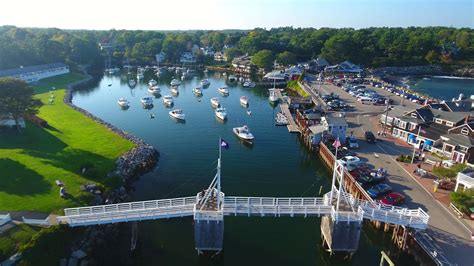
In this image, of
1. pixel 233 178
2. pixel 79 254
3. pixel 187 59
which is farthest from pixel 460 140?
pixel 187 59

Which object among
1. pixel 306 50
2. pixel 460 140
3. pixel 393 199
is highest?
pixel 306 50

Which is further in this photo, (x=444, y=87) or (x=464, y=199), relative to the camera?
(x=444, y=87)

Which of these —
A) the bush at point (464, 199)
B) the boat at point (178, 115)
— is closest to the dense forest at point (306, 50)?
the boat at point (178, 115)

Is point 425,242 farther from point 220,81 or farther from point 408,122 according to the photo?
point 220,81

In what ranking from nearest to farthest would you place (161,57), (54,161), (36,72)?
1. (54,161)
2. (36,72)
3. (161,57)

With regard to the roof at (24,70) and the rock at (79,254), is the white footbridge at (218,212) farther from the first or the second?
the roof at (24,70)

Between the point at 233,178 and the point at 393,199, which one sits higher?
the point at 393,199

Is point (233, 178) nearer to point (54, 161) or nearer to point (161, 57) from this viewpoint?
point (54, 161)
